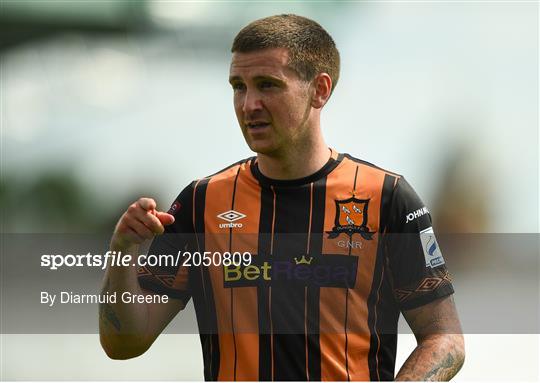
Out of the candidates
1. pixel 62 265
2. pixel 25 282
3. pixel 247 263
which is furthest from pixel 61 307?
pixel 247 263

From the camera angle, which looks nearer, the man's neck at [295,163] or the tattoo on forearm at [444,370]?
the tattoo on forearm at [444,370]

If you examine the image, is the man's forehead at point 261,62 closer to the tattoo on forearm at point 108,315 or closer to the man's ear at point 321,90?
the man's ear at point 321,90

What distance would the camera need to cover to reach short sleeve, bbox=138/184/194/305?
10.0 feet

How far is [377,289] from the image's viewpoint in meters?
2.94

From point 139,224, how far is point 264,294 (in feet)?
1.84

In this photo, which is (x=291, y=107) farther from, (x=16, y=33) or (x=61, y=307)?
(x=16, y=33)

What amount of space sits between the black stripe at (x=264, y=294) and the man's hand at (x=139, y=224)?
0.43m

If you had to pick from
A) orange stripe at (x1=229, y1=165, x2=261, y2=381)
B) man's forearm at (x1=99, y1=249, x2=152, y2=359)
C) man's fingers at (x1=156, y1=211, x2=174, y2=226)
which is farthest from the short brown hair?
man's forearm at (x1=99, y1=249, x2=152, y2=359)

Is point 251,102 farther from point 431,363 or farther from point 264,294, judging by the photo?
point 431,363

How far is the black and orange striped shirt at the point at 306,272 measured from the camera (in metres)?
2.86

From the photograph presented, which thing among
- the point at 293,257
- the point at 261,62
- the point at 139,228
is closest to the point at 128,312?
the point at 139,228

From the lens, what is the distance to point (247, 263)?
2.99m

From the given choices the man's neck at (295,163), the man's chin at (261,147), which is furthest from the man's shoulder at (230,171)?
the man's chin at (261,147)

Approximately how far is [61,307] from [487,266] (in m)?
3.73
